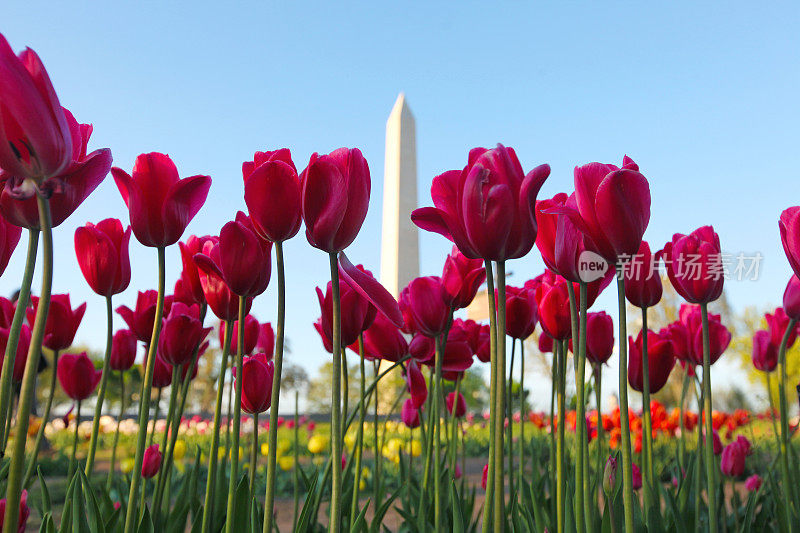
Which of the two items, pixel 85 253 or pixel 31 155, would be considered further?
pixel 85 253

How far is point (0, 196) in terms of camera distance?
2.21ft

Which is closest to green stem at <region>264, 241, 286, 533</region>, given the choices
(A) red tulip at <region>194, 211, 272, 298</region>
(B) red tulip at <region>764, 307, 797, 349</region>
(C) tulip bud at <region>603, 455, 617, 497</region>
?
(A) red tulip at <region>194, 211, 272, 298</region>

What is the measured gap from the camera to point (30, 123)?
539 millimetres

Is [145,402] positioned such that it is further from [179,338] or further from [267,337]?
[267,337]

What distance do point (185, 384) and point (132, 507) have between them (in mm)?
306

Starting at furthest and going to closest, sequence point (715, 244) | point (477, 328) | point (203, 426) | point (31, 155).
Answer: point (203, 426) → point (477, 328) → point (715, 244) → point (31, 155)

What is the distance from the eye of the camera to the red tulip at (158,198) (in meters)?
0.84

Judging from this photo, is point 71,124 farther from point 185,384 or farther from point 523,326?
point 523,326

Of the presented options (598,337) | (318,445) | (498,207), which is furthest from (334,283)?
(318,445)

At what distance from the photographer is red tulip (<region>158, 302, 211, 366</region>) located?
1084 mm

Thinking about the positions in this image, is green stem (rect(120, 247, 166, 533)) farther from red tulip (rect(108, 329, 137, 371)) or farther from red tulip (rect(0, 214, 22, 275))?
red tulip (rect(108, 329, 137, 371))

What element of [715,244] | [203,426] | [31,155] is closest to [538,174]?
[31,155]

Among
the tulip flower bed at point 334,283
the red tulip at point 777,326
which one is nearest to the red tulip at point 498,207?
the tulip flower bed at point 334,283

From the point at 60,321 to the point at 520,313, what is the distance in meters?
1.00
